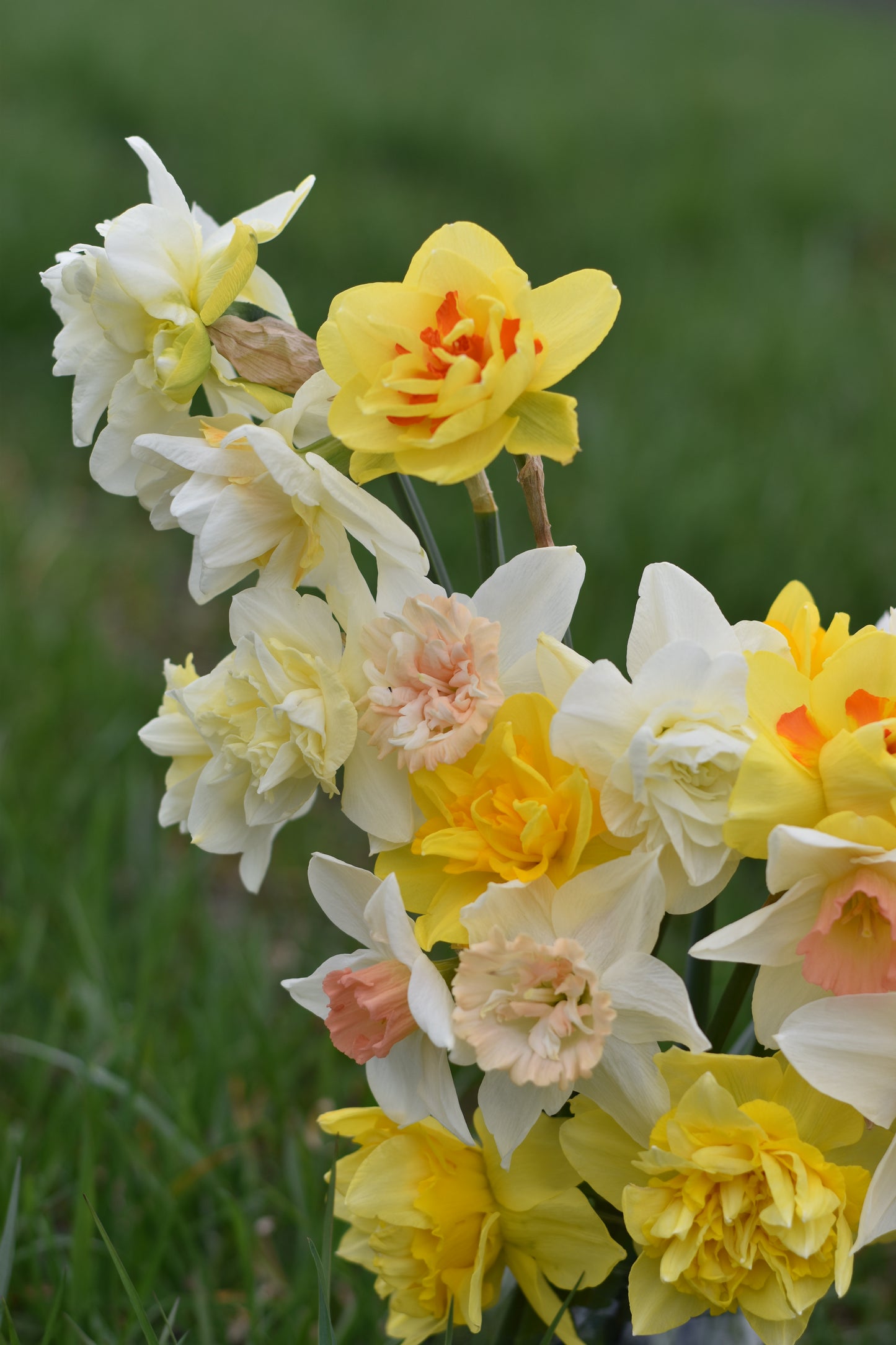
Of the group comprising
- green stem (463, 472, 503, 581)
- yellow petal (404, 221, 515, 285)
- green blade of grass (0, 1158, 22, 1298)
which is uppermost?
yellow petal (404, 221, 515, 285)

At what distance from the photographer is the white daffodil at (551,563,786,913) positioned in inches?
17.4

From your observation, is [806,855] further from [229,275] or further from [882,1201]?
[229,275]

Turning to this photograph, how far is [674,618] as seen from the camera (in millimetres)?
489

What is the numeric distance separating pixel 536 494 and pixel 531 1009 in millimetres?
233

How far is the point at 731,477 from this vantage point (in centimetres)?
207

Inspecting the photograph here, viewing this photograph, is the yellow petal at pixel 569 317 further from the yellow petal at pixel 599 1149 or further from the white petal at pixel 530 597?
the yellow petal at pixel 599 1149

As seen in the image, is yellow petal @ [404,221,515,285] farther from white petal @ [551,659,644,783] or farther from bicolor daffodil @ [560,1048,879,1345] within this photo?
bicolor daffodil @ [560,1048,879,1345]

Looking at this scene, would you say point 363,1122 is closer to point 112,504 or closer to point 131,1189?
point 131,1189

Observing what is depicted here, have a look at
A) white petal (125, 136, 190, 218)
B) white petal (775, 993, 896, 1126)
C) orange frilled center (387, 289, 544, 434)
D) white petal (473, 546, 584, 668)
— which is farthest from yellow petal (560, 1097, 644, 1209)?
white petal (125, 136, 190, 218)

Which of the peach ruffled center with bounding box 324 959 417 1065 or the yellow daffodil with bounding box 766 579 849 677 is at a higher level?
the yellow daffodil with bounding box 766 579 849 677

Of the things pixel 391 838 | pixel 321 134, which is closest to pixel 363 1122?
pixel 391 838

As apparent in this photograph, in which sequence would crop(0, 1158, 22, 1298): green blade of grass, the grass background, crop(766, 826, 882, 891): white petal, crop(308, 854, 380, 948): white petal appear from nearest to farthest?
crop(766, 826, 882, 891): white petal → crop(308, 854, 380, 948): white petal → crop(0, 1158, 22, 1298): green blade of grass → the grass background

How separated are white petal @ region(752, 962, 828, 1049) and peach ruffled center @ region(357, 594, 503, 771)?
0.16 metres

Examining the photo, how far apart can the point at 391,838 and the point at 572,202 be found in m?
3.17
